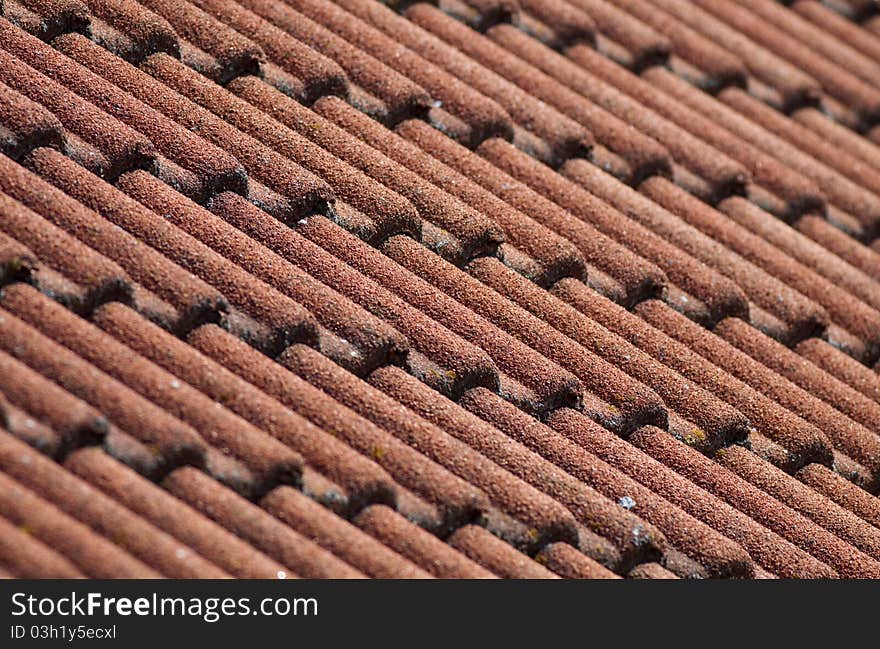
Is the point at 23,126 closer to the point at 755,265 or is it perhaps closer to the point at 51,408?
the point at 51,408

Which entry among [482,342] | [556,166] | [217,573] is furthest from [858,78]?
[217,573]

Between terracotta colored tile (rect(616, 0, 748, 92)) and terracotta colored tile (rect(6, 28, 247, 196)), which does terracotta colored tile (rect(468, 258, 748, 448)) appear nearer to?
terracotta colored tile (rect(6, 28, 247, 196))

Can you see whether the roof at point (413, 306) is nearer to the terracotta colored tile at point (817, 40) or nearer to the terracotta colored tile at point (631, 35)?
the terracotta colored tile at point (631, 35)

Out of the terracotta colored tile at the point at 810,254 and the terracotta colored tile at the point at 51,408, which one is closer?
the terracotta colored tile at the point at 51,408

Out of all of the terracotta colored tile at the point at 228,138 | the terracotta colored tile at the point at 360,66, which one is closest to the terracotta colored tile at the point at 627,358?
the terracotta colored tile at the point at 228,138

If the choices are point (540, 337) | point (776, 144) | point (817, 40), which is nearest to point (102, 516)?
point (540, 337)
